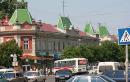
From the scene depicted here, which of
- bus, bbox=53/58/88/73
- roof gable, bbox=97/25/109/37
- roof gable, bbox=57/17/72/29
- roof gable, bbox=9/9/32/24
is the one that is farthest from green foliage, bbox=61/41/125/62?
roof gable, bbox=97/25/109/37

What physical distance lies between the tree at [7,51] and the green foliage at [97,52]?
13394mm

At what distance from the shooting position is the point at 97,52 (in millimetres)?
93375

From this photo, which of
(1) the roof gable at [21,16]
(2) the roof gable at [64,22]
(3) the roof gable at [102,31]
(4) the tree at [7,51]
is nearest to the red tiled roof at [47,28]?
(1) the roof gable at [21,16]

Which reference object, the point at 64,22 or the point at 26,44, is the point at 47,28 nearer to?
the point at 26,44

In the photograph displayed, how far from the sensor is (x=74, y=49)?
→ 285ft

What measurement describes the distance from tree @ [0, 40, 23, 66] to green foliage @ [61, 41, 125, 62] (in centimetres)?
1339

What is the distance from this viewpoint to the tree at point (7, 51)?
72688mm

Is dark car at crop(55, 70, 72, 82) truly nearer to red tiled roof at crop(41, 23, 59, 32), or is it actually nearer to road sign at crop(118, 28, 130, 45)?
road sign at crop(118, 28, 130, 45)

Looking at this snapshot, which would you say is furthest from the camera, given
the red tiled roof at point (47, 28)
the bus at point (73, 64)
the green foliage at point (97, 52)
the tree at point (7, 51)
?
the red tiled roof at point (47, 28)

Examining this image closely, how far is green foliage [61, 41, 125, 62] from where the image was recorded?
285 feet

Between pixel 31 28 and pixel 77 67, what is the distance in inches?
777

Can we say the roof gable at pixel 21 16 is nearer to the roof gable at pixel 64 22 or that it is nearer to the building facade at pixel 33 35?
the building facade at pixel 33 35

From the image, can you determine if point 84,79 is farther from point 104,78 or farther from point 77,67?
point 77,67

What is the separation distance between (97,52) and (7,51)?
23.9 meters
